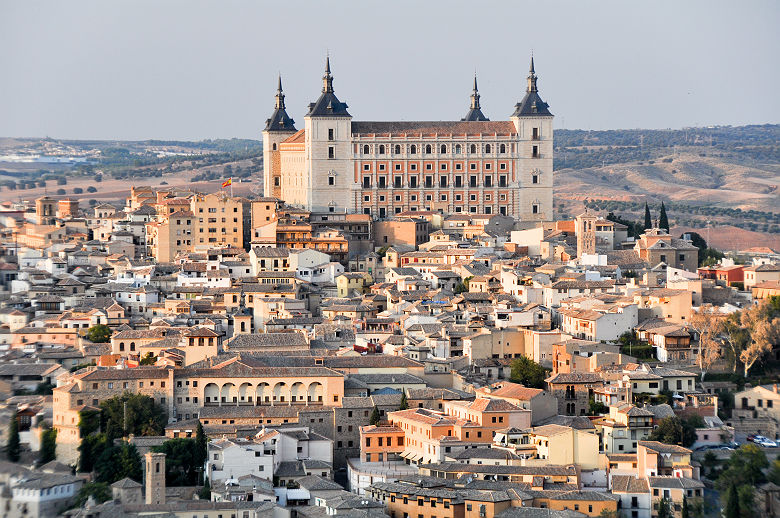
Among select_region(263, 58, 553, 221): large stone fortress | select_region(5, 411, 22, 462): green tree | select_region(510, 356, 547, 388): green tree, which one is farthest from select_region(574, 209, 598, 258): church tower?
select_region(5, 411, 22, 462): green tree

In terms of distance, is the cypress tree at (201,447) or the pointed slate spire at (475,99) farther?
the pointed slate spire at (475,99)

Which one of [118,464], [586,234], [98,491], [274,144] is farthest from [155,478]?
[274,144]

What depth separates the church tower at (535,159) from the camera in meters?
50.1

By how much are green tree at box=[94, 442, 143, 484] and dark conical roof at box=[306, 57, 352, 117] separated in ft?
84.4

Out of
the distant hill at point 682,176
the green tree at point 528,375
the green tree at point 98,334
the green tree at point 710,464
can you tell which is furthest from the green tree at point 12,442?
the distant hill at point 682,176

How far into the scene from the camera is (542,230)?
1702 inches

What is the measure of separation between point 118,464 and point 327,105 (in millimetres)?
26717

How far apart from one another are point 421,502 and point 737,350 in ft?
35.1

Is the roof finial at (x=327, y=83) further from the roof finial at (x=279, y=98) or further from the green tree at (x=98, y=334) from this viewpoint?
the green tree at (x=98, y=334)

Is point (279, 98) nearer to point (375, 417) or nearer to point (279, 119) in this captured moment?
point (279, 119)

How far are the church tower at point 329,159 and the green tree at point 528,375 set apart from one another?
64.9ft

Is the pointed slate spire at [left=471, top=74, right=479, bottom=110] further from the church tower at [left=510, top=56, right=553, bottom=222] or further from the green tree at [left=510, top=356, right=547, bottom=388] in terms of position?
the green tree at [left=510, top=356, right=547, bottom=388]

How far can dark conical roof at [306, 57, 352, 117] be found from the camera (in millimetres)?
49344

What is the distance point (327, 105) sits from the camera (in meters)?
49.4
